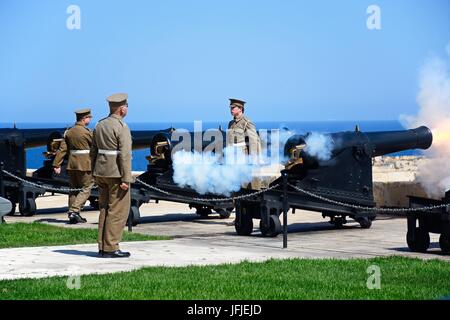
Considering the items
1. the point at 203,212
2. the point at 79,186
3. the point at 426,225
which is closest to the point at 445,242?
the point at 426,225

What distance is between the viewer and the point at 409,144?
1875 cm

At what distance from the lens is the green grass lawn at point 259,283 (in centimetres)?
997

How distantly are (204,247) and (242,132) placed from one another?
3.68 meters

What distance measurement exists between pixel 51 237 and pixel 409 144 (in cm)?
645

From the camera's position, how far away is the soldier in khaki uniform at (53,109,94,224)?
738 inches

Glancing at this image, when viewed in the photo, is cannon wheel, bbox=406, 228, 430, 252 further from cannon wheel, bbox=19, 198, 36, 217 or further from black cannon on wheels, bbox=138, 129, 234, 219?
cannon wheel, bbox=19, 198, 36, 217

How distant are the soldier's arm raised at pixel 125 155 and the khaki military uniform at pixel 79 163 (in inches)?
222

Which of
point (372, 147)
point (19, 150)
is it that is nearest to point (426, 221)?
point (372, 147)

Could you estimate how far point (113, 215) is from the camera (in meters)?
13.2

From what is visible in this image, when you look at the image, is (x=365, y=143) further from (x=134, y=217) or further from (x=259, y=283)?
(x=259, y=283)

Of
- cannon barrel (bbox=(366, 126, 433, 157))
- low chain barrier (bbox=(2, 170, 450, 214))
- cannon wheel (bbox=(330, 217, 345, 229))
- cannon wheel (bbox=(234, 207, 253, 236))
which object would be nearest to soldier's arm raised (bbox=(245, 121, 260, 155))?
low chain barrier (bbox=(2, 170, 450, 214))

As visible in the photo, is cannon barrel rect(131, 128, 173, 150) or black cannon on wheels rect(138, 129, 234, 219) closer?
black cannon on wheels rect(138, 129, 234, 219)

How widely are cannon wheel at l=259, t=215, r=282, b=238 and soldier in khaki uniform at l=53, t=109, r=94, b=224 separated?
362 centimetres

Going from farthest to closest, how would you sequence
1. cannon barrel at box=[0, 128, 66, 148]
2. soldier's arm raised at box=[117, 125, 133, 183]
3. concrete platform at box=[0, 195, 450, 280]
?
cannon barrel at box=[0, 128, 66, 148], soldier's arm raised at box=[117, 125, 133, 183], concrete platform at box=[0, 195, 450, 280]
